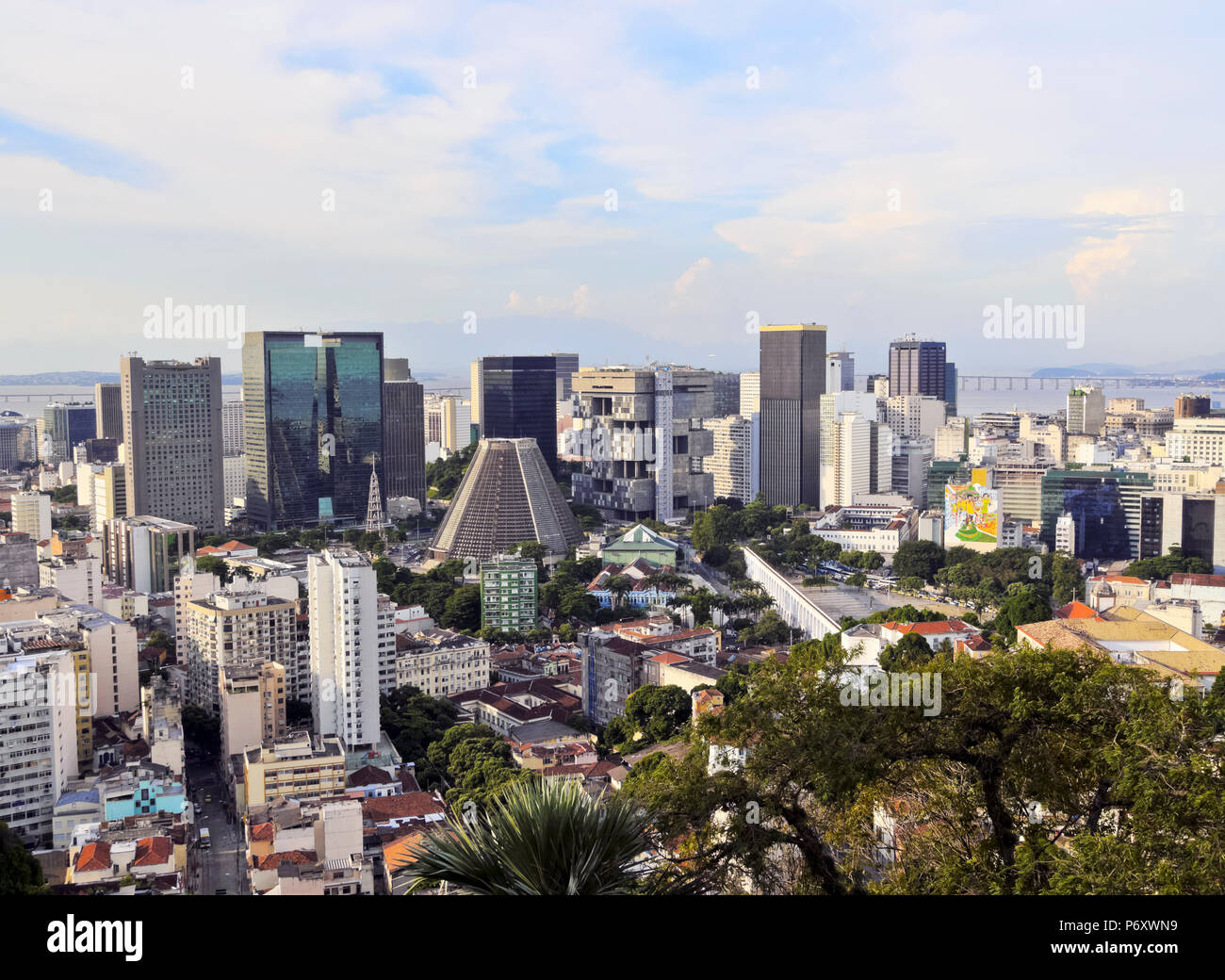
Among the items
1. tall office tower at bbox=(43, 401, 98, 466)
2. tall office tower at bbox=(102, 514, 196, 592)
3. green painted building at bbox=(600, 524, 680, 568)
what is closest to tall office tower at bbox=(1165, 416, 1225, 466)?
green painted building at bbox=(600, 524, 680, 568)

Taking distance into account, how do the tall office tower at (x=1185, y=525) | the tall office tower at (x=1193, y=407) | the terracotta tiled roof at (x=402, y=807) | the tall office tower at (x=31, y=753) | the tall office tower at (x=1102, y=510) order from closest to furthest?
the terracotta tiled roof at (x=402, y=807)
the tall office tower at (x=31, y=753)
the tall office tower at (x=1185, y=525)
the tall office tower at (x=1102, y=510)
the tall office tower at (x=1193, y=407)

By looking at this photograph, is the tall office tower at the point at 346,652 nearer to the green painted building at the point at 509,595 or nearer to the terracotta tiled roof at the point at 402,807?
the terracotta tiled roof at the point at 402,807

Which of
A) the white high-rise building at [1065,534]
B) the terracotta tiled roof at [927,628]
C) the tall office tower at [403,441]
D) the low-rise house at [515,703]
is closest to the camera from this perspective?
the low-rise house at [515,703]

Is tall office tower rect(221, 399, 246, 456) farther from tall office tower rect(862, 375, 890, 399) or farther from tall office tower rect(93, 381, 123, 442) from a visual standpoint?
tall office tower rect(862, 375, 890, 399)

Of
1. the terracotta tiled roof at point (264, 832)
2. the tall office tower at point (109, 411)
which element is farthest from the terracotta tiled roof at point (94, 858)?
the tall office tower at point (109, 411)
